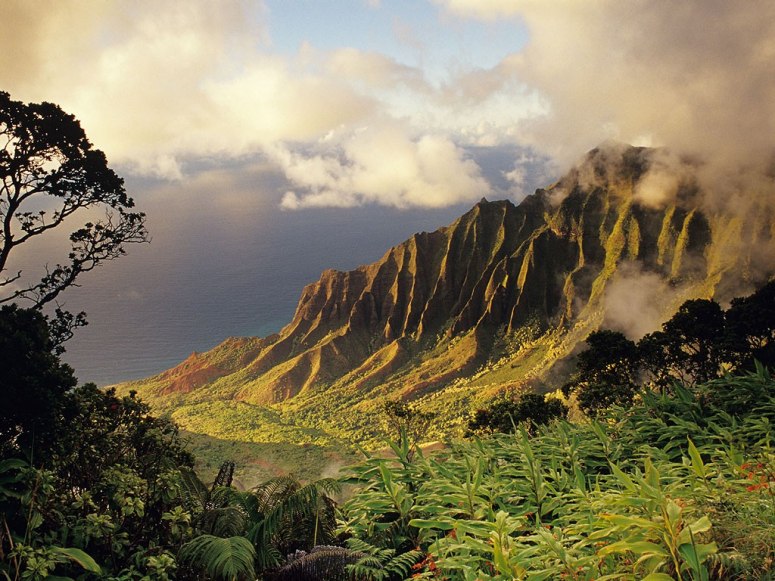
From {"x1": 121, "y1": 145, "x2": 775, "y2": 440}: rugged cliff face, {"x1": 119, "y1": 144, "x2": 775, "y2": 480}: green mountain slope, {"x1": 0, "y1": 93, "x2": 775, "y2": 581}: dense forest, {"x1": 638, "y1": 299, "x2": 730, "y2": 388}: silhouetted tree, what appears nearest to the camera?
{"x1": 0, "y1": 93, "x2": 775, "y2": 581}: dense forest

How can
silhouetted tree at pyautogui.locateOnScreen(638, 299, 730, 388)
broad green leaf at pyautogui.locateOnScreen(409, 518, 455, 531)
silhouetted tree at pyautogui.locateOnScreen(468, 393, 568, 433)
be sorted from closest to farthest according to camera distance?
broad green leaf at pyautogui.locateOnScreen(409, 518, 455, 531) < silhouetted tree at pyautogui.locateOnScreen(638, 299, 730, 388) < silhouetted tree at pyautogui.locateOnScreen(468, 393, 568, 433)

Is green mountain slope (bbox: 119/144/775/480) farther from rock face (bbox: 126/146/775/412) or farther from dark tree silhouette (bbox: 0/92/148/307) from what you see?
dark tree silhouette (bbox: 0/92/148/307)

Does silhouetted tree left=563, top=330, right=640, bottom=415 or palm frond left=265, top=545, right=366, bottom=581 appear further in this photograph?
silhouetted tree left=563, top=330, right=640, bottom=415

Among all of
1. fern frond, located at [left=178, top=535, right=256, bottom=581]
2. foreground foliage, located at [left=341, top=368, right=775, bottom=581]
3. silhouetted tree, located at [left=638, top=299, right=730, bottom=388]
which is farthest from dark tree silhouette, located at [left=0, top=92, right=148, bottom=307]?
silhouetted tree, located at [left=638, top=299, right=730, bottom=388]

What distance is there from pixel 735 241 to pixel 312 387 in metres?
136

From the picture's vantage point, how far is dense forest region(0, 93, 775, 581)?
16.2 ft

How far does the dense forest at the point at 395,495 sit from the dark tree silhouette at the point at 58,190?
0.07 m

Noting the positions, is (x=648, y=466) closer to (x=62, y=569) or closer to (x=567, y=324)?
(x=62, y=569)

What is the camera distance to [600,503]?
17.6 feet

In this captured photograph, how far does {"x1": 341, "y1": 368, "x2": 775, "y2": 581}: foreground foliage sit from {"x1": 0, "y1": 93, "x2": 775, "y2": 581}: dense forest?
0.03 meters

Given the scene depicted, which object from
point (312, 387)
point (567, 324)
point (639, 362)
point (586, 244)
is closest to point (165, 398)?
point (312, 387)

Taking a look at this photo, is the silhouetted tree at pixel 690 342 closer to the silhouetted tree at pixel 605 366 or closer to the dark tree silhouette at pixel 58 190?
the silhouetted tree at pixel 605 366

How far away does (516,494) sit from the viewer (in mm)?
7391

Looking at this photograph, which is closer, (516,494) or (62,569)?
(516,494)
